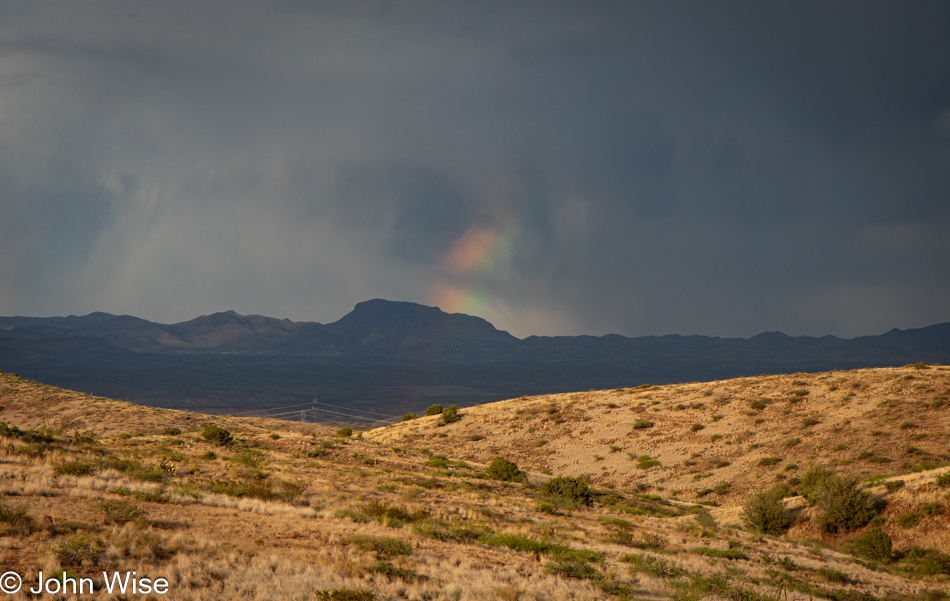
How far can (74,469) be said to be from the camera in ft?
51.4

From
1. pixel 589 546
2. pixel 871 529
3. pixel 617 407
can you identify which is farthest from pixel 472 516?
pixel 617 407

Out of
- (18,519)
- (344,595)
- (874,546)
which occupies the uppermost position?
(18,519)

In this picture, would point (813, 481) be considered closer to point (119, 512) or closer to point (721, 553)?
point (721, 553)

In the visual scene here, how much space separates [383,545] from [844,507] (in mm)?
18820

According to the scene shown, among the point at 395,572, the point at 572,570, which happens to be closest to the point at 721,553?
the point at 572,570

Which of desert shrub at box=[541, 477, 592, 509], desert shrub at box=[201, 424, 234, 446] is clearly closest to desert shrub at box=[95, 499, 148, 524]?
desert shrub at box=[541, 477, 592, 509]

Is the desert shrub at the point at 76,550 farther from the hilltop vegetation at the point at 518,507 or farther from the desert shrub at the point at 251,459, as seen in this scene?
the desert shrub at the point at 251,459

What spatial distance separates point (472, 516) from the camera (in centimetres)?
1764

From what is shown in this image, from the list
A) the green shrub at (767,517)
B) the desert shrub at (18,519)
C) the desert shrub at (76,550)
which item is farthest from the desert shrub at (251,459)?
the green shrub at (767,517)

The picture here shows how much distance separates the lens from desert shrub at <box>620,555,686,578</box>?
12305mm

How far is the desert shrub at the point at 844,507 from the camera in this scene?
19984 millimetres

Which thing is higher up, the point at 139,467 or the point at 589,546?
the point at 139,467

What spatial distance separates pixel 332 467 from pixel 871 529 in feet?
76.8

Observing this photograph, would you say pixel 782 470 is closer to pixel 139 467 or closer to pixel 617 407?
pixel 617 407
